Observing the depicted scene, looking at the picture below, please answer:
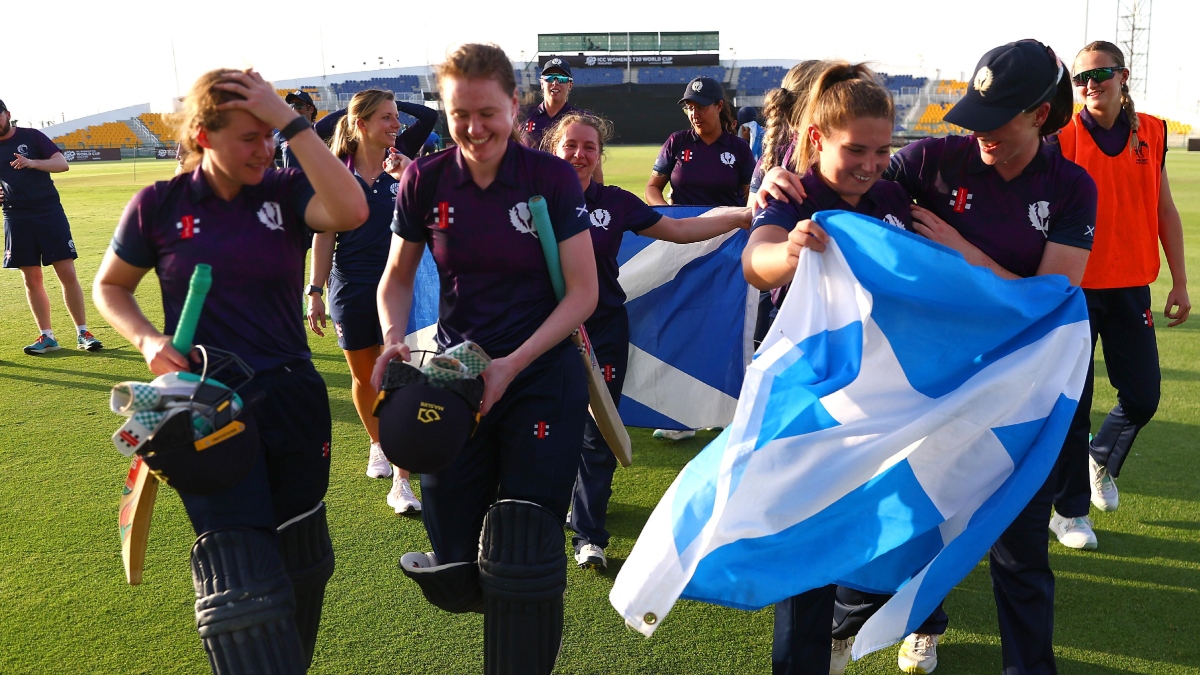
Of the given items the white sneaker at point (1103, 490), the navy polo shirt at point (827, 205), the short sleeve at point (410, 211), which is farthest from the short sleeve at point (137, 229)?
the white sneaker at point (1103, 490)

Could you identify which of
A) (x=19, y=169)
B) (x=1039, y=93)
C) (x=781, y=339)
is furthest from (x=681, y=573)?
(x=19, y=169)

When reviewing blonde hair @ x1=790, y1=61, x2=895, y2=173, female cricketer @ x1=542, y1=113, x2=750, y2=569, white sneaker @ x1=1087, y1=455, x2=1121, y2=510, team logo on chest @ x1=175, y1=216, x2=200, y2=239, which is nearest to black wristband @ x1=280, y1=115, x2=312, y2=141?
team logo on chest @ x1=175, y1=216, x2=200, y2=239

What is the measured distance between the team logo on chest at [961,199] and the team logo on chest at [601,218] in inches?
59.4

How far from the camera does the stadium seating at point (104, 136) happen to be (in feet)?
231

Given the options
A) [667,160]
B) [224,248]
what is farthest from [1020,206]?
[667,160]

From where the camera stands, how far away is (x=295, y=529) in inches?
111

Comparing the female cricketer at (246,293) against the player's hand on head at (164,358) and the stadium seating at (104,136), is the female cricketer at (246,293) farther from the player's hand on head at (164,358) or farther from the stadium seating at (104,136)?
the stadium seating at (104,136)

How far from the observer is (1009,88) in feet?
9.18

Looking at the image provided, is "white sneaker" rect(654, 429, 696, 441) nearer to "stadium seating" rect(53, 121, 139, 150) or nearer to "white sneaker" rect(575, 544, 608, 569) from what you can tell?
"white sneaker" rect(575, 544, 608, 569)

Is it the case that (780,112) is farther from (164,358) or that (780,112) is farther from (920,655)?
(164,358)

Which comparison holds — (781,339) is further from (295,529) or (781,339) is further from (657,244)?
(657,244)

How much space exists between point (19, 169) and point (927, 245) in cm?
839

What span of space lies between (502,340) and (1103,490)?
3.43 meters

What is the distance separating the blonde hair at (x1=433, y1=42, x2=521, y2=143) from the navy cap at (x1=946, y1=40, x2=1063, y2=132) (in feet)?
4.12
